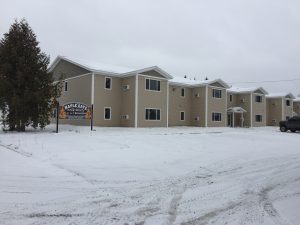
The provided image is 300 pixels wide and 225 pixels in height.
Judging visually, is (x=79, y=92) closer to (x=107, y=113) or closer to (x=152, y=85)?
(x=107, y=113)

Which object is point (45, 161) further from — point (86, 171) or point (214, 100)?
point (214, 100)

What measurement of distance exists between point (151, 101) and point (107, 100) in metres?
4.12

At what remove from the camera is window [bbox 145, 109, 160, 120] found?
33094mm

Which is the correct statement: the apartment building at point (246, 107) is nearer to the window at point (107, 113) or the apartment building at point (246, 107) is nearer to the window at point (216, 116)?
the window at point (216, 116)

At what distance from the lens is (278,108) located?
180ft

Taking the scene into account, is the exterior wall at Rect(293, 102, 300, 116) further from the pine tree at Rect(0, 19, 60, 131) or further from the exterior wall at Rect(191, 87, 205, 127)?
the pine tree at Rect(0, 19, 60, 131)

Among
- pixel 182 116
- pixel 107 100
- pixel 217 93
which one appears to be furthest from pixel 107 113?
pixel 217 93

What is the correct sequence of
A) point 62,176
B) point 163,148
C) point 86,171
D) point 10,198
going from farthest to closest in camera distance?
1. point 163,148
2. point 86,171
3. point 62,176
4. point 10,198

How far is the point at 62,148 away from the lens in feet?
51.3

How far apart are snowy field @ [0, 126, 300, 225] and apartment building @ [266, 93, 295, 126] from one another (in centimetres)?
4209

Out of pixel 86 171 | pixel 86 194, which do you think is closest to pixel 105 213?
pixel 86 194

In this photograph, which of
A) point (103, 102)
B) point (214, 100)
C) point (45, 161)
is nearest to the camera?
point (45, 161)

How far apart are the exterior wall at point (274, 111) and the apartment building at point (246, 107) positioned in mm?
5718

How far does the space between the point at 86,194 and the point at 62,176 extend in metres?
2.07
